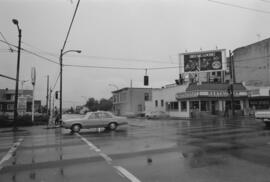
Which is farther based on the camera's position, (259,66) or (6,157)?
(259,66)

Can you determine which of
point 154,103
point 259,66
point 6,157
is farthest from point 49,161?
point 259,66

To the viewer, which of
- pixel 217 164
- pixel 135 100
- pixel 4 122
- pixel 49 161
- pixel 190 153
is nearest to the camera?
pixel 217 164

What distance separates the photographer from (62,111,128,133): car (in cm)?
1802

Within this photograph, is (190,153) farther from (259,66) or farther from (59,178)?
(259,66)

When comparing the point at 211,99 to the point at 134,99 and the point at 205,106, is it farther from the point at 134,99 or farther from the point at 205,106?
the point at 134,99

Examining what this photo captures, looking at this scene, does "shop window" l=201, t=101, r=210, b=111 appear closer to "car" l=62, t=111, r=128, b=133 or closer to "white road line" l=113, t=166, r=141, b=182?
"car" l=62, t=111, r=128, b=133

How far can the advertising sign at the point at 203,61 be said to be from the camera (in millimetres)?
40219

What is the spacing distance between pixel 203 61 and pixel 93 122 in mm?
28157

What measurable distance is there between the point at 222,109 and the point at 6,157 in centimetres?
3478

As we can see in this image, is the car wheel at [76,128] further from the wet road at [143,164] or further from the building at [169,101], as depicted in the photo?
the building at [169,101]

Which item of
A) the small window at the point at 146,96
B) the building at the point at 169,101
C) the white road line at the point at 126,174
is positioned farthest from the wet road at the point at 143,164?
the small window at the point at 146,96

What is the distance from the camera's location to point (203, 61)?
4088 cm

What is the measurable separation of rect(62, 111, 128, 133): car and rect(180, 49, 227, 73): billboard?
25.2m

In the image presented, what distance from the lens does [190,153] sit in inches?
347
